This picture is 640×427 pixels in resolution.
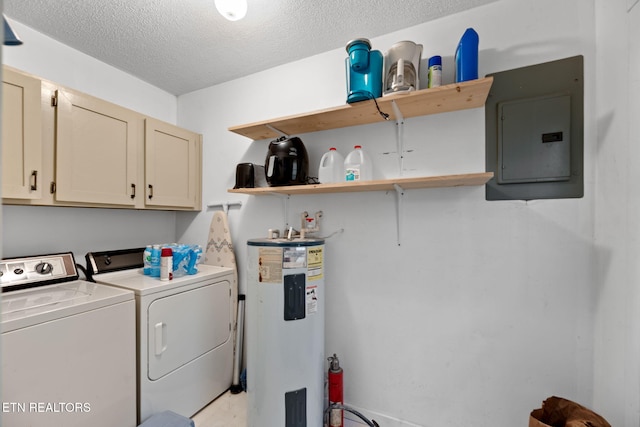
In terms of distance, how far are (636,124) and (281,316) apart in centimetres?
192

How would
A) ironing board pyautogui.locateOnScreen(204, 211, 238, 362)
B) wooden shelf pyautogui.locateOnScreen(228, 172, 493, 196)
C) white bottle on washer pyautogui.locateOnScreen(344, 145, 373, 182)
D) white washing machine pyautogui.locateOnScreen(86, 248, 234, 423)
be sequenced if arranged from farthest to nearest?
ironing board pyautogui.locateOnScreen(204, 211, 238, 362)
white bottle on washer pyautogui.locateOnScreen(344, 145, 373, 182)
white washing machine pyautogui.locateOnScreen(86, 248, 234, 423)
wooden shelf pyautogui.locateOnScreen(228, 172, 493, 196)

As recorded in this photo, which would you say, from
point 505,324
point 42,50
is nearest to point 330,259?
point 505,324

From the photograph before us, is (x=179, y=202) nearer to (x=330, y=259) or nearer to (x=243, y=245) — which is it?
(x=243, y=245)

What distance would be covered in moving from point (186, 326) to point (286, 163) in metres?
1.30

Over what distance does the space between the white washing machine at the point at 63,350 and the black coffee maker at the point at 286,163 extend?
44.5 inches

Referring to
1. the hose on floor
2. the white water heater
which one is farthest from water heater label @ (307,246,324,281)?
the hose on floor

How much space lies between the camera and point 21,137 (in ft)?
5.54

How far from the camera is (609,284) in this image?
1480 millimetres

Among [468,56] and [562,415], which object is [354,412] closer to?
[562,415]

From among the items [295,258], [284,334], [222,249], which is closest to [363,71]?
[295,258]

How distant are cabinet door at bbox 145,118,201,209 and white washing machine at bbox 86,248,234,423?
530mm

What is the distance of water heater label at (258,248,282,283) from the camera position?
1823 millimetres

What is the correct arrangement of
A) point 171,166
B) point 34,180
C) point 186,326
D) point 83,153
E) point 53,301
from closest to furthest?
point 53,301
point 34,180
point 83,153
point 186,326
point 171,166

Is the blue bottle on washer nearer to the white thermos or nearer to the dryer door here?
the white thermos
